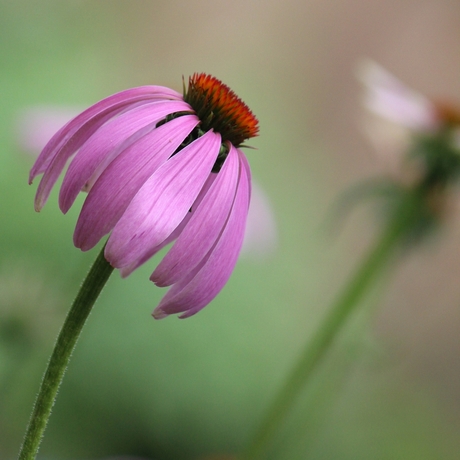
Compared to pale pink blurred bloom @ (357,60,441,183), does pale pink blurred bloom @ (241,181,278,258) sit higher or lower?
lower

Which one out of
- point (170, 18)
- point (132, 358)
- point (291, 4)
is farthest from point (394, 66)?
point (132, 358)

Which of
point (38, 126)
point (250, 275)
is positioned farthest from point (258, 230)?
point (250, 275)

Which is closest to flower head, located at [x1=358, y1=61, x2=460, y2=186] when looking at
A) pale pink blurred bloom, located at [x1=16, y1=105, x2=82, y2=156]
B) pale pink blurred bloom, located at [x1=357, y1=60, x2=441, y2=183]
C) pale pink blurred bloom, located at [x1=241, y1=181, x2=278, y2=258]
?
pale pink blurred bloom, located at [x1=357, y1=60, x2=441, y2=183]

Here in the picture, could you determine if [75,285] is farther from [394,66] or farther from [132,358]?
[394,66]

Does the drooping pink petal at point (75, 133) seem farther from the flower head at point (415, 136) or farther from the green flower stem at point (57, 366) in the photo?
the flower head at point (415, 136)

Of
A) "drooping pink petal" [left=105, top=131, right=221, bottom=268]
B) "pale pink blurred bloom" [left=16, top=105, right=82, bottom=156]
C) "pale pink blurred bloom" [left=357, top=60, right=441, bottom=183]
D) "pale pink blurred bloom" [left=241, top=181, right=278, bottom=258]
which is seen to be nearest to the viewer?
"drooping pink petal" [left=105, top=131, right=221, bottom=268]

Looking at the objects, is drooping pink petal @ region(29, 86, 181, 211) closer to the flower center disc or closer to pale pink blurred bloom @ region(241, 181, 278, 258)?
the flower center disc

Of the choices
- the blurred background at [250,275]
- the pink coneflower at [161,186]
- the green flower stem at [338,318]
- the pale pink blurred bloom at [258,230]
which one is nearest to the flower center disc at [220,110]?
the pink coneflower at [161,186]
